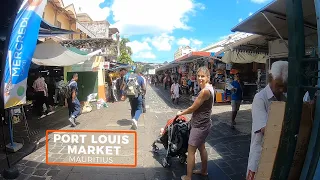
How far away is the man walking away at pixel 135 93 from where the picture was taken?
6867mm

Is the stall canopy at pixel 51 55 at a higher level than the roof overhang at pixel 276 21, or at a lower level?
lower

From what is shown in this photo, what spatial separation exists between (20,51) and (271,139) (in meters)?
4.28

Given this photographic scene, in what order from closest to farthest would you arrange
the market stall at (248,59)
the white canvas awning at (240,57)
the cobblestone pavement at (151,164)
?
the cobblestone pavement at (151,164) → the market stall at (248,59) → the white canvas awning at (240,57)

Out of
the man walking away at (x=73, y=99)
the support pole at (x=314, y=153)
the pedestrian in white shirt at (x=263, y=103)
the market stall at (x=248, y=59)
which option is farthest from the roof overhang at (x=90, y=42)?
the support pole at (x=314, y=153)

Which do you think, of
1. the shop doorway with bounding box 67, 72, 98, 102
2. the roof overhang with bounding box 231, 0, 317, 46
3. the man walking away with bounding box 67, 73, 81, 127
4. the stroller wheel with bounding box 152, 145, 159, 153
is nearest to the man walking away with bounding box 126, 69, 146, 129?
the man walking away with bounding box 67, 73, 81, 127

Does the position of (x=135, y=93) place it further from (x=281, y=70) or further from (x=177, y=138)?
(x=281, y=70)

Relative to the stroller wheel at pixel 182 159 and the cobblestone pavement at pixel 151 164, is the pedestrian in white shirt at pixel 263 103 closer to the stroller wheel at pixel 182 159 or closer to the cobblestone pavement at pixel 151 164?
the cobblestone pavement at pixel 151 164

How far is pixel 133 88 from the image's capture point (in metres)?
6.86

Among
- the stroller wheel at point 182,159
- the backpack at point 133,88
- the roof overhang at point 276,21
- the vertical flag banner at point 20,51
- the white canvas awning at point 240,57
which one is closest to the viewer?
the roof overhang at point 276,21

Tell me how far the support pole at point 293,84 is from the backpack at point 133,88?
550 centimetres

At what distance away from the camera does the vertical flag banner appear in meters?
4.05

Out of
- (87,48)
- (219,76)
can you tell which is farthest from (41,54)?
(219,76)

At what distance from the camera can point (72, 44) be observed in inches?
499

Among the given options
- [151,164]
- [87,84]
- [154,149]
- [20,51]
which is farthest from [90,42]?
[151,164]
